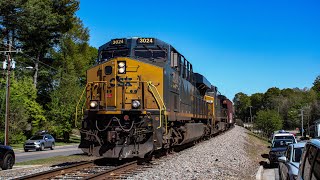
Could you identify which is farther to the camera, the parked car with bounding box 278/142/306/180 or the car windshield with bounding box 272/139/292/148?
the car windshield with bounding box 272/139/292/148

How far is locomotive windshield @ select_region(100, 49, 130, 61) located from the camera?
16203mm

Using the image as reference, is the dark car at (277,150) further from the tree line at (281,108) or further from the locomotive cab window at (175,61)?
the tree line at (281,108)

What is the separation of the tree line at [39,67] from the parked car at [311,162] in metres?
36.5

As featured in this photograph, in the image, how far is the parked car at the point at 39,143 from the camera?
3566 cm

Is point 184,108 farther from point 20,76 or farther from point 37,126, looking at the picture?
point 20,76

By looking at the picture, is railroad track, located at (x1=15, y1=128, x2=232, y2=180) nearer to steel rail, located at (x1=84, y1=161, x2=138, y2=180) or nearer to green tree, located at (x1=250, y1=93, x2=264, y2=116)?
Result: steel rail, located at (x1=84, y1=161, x2=138, y2=180)

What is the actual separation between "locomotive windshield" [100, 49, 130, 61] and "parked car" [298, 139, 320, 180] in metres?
10.8

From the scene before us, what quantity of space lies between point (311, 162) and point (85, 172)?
8.91m

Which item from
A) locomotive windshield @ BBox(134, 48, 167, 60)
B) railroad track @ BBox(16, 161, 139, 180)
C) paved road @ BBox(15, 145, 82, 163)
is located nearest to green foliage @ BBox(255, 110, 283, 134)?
paved road @ BBox(15, 145, 82, 163)

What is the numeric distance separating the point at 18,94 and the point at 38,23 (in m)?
8.69

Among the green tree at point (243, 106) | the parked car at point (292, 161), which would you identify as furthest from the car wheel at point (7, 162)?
the green tree at point (243, 106)

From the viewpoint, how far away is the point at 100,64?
15.2 metres

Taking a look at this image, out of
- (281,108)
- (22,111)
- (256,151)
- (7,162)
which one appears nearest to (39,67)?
(22,111)

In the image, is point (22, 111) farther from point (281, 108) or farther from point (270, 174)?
point (281, 108)
